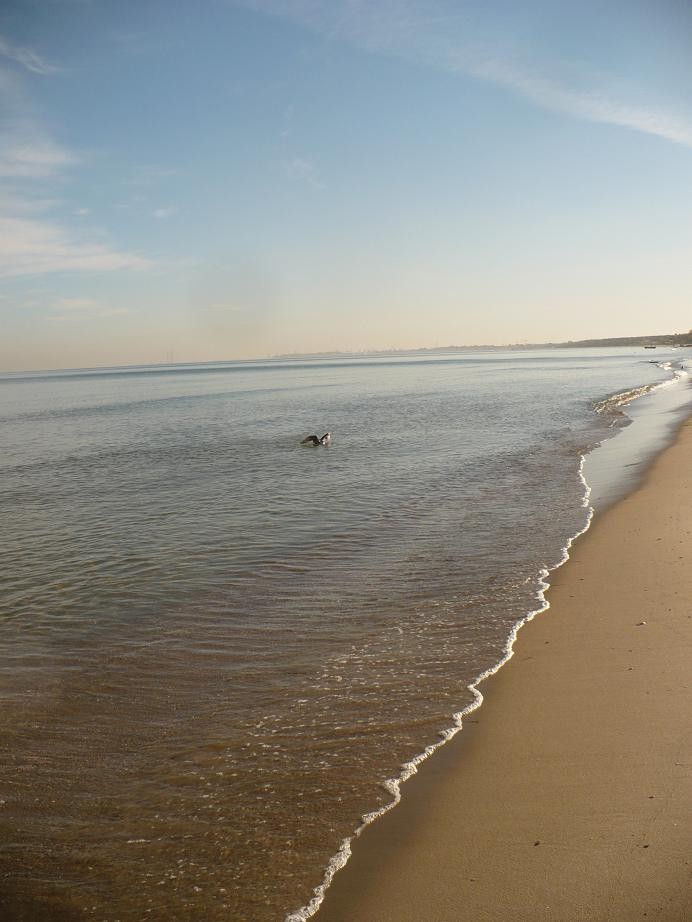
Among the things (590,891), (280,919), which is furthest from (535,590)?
(280,919)

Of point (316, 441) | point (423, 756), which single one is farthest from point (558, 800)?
point (316, 441)

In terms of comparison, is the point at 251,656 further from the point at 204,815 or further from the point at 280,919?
the point at 280,919

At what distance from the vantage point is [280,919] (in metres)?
3.56

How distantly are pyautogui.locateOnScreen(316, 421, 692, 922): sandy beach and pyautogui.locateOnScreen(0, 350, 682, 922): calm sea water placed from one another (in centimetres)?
36

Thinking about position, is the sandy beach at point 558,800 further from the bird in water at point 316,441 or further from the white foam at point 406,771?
the bird in water at point 316,441

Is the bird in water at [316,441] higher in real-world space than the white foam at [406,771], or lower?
higher

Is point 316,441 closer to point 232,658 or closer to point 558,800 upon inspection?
point 232,658

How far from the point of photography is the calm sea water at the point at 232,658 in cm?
412

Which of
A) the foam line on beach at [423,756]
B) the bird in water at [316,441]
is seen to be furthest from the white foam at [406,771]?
the bird in water at [316,441]

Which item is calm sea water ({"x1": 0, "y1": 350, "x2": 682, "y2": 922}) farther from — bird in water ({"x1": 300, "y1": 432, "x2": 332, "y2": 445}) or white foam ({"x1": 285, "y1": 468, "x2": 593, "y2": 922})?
bird in water ({"x1": 300, "y1": 432, "x2": 332, "y2": 445})

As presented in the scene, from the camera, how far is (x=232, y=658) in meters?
7.13

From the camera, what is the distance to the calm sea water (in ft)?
13.5

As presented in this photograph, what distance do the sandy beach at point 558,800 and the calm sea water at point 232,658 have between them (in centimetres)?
36

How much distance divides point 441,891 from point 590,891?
0.83m
